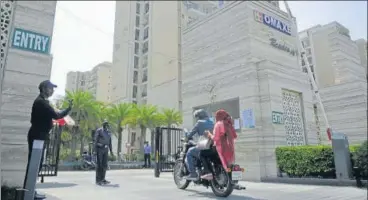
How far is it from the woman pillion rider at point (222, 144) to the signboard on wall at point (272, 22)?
6.56 meters

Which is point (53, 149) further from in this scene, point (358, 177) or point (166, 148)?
point (358, 177)

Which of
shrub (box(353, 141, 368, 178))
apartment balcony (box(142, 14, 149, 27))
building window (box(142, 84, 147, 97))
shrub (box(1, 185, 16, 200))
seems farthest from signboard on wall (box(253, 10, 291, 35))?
apartment balcony (box(142, 14, 149, 27))

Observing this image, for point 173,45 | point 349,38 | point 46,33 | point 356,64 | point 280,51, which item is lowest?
point 46,33

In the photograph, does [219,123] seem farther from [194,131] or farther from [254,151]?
[254,151]

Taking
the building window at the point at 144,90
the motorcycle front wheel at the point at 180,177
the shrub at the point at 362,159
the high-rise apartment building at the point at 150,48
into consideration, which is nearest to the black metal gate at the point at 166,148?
the motorcycle front wheel at the point at 180,177

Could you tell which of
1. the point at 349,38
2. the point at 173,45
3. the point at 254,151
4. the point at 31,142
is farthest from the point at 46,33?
the point at 173,45

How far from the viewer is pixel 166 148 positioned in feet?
39.4

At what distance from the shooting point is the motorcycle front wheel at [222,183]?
4.96 m

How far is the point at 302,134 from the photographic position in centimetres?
1003

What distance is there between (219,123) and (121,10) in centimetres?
5087

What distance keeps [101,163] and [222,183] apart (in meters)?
3.72

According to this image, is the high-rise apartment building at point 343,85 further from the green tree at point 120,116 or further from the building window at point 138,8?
the building window at point 138,8

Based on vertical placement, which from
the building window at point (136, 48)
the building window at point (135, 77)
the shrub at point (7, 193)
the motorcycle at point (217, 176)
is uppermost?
the building window at point (136, 48)

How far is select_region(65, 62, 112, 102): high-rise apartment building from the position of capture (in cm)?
6248
